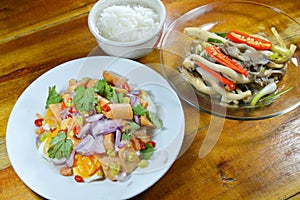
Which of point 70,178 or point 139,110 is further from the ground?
point 139,110

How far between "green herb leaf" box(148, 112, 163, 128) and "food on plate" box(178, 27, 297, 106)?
0.19 m

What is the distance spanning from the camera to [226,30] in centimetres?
174

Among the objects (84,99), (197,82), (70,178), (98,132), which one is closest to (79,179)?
(70,178)

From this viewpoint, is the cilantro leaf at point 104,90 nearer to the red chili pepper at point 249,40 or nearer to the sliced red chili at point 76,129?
the sliced red chili at point 76,129

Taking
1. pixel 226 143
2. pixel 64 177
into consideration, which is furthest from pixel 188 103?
pixel 64 177

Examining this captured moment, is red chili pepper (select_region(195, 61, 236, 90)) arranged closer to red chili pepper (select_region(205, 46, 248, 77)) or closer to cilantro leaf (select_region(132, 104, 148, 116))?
red chili pepper (select_region(205, 46, 248, 77))

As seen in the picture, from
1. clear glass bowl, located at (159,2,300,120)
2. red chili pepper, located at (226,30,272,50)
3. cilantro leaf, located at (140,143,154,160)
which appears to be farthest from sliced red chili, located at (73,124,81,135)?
red chili pepper, located at (226,30,272,50)

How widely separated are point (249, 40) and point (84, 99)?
663mm

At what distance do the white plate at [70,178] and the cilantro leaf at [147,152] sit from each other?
2 centimetres

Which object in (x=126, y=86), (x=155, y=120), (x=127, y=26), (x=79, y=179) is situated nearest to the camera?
(x=79, y=179)

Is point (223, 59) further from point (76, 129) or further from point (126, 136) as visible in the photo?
point (76, 129)

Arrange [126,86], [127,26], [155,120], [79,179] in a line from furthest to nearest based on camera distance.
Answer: [127,26] < [126,86] < [155,120] < [79,179]

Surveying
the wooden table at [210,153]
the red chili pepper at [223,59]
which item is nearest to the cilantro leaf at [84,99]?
the wooden table at [210,153]

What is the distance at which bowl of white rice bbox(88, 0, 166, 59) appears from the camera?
162 cm
